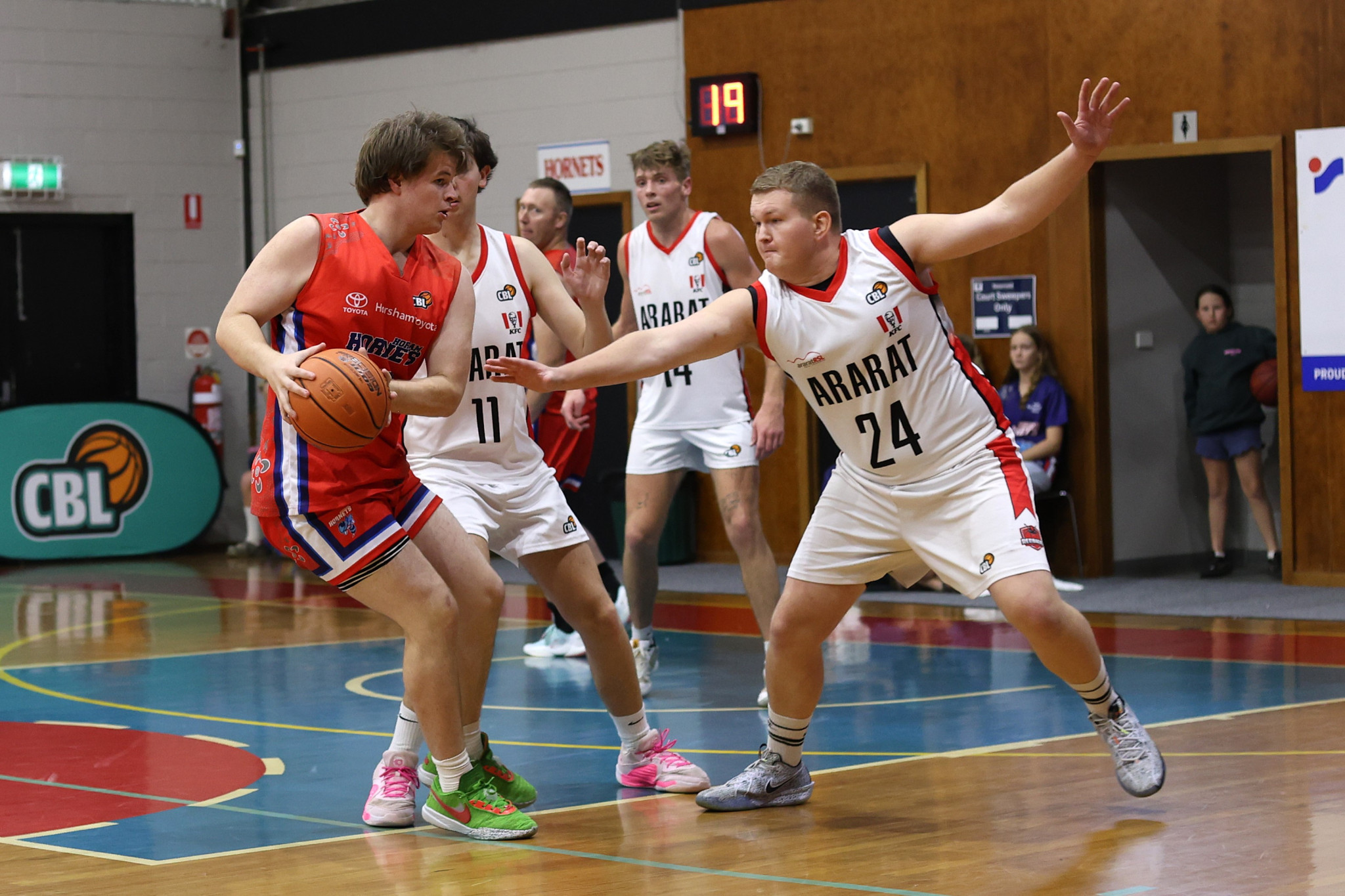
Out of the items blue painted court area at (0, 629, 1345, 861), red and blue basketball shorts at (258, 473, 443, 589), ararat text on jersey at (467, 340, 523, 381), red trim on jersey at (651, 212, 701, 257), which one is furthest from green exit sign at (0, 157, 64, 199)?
red and blue basketball shorts at (258, 473, 443, 589)

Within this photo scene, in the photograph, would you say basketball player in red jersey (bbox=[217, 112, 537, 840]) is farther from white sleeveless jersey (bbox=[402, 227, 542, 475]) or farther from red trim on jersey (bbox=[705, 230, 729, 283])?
red trim on jersey (bbox=[705, 230, 729, 283])

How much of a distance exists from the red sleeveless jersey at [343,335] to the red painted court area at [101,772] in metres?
1.16

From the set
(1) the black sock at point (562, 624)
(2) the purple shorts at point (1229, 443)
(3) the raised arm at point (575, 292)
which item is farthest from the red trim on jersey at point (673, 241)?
(2) the purple shorts at point (1229, 443)

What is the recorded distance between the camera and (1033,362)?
10914 mm

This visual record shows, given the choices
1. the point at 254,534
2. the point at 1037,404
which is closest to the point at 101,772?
the point at 1037,404

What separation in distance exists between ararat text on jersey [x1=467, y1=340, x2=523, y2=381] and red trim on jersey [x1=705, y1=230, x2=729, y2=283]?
1.91 metres

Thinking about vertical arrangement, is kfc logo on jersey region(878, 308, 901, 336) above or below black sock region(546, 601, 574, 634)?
above

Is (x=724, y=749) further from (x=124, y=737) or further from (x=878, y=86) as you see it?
(x=878, y=86)

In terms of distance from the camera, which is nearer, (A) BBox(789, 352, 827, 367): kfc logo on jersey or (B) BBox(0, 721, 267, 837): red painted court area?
(A) BBox(789, 352, 827, 367): kfc logo on jersey

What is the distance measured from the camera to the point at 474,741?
491 cm

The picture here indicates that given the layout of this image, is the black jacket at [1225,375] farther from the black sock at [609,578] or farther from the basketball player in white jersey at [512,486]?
the basketball player in white jersey at [512,486]

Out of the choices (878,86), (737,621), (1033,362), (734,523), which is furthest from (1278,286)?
(734,523)

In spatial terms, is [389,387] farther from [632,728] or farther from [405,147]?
[632,728]

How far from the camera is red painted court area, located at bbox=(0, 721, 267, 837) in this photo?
5.03 meters
